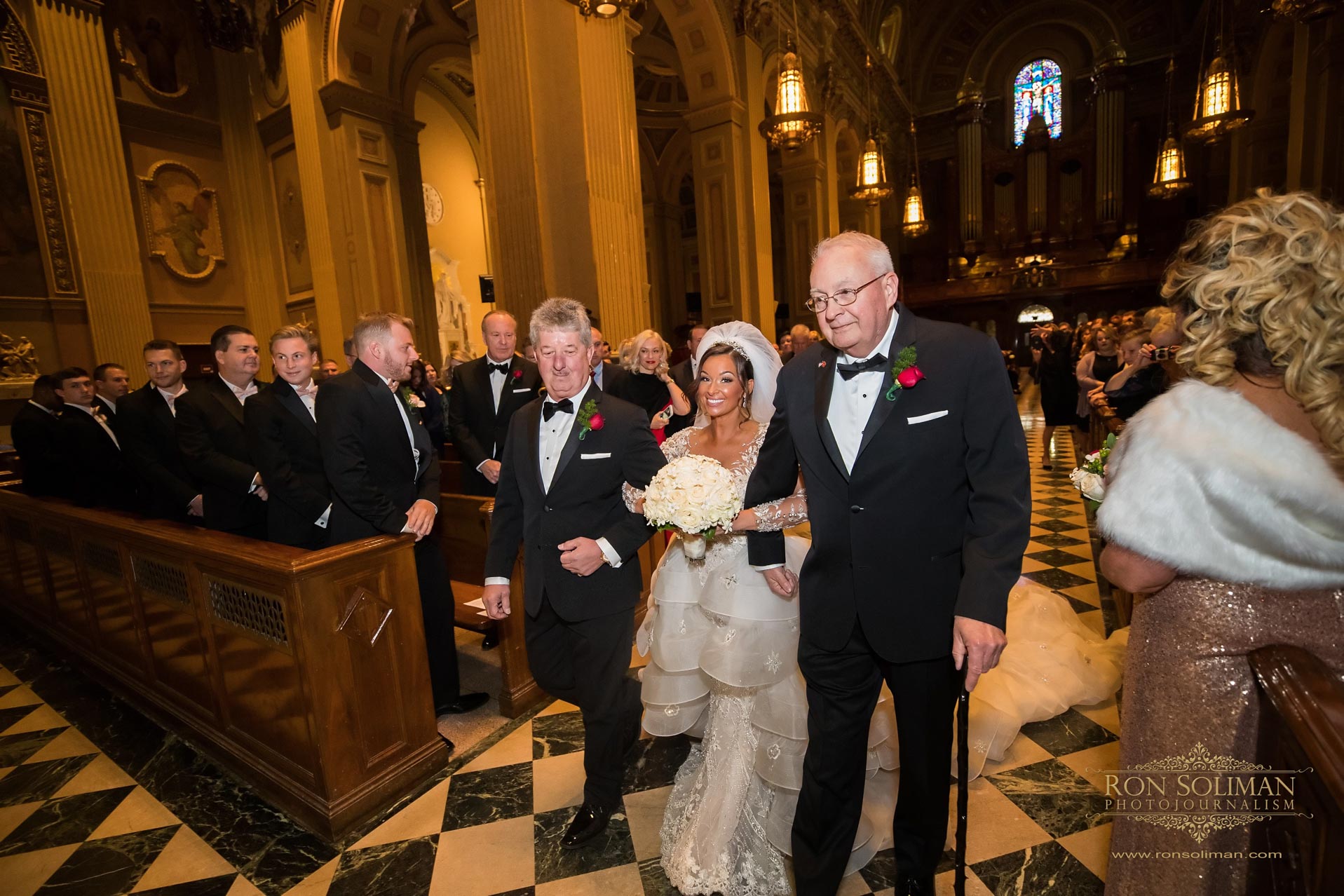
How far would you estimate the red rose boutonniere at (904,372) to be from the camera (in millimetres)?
1668

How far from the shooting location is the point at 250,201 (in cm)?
1170

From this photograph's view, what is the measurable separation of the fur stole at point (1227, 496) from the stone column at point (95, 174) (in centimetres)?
1245

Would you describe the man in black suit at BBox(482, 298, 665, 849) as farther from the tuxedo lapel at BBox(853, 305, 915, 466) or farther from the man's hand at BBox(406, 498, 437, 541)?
the tuxedo lapel at BBox(853, 305, 915, 466)

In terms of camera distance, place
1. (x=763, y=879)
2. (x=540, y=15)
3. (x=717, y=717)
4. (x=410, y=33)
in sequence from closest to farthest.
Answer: (x=763, y=879), (x=717, y=717), (x=540, y=15), (x=410, y=33)

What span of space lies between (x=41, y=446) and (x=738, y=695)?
570cm

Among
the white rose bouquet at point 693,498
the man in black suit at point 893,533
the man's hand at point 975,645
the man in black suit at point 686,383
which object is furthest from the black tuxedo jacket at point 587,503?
the man in black suit at point 686,383

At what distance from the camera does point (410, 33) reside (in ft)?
36.2

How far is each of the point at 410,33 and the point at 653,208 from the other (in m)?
9.02

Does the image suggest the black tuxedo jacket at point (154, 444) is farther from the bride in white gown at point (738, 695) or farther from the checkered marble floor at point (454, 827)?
the bride in white gown at point (738, 695)

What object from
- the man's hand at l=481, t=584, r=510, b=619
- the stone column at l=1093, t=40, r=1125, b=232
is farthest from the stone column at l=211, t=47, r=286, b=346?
the stone column at l=1093, t=40, r=1125, b=232

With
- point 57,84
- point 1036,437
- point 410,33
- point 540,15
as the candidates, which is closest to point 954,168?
point 1036,437

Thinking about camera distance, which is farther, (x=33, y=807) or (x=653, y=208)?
(x=653, y=208)

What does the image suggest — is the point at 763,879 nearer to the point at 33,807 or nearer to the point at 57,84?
the point at 33,807

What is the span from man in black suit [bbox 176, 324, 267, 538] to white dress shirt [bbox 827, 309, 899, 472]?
11.3 feet
